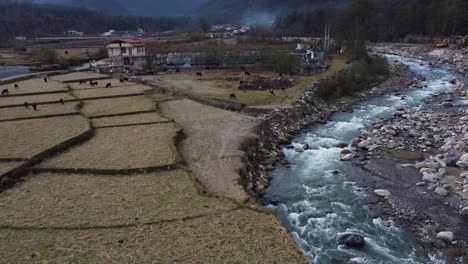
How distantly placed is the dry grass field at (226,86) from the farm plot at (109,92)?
11.3 ft

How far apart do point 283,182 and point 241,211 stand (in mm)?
6300

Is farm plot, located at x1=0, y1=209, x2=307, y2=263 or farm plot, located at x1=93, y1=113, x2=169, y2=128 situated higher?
farm plot, located at x1=93, y1=113, x2=169, y2=128

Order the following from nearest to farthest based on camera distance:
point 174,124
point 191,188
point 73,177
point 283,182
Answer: point 191,188
point 73,177
point 283,182
point 174,124

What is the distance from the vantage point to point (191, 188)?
647 inches

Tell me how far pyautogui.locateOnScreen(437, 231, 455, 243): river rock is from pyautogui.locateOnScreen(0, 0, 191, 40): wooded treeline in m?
142

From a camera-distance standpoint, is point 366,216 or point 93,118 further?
point 93,118

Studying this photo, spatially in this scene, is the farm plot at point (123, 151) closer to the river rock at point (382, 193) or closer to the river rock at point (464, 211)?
the river rock at point (382, 193)

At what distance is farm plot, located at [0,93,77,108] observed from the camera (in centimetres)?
3459

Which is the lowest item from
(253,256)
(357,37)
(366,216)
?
(366,216)

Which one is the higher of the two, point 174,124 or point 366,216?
point 174,124

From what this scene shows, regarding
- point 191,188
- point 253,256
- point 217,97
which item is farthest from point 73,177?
point 217,97

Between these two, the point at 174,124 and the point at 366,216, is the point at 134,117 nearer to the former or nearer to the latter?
the point at 174,124

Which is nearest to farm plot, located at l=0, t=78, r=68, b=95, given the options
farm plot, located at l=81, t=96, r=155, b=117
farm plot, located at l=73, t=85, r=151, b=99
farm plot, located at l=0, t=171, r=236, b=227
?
farm plot, located at l=73, t=85, r=151, b=99

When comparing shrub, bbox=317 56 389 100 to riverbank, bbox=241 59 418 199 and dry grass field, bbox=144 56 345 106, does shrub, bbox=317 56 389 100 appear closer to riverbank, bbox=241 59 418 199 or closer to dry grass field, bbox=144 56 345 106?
riverbank, bbox=241 59 418 199
